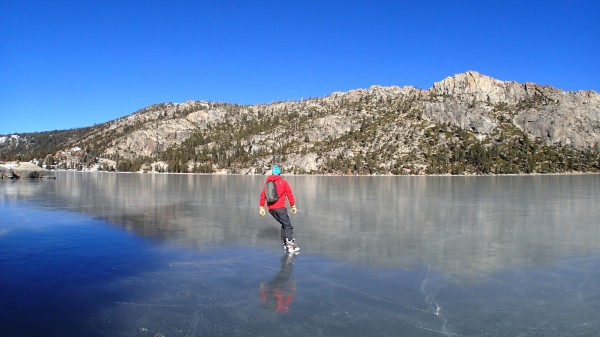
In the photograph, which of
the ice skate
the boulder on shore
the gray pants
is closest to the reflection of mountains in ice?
the ice skate

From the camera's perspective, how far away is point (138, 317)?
273 inches

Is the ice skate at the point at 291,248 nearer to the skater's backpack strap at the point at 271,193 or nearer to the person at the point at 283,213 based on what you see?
the person at the point at 283,213

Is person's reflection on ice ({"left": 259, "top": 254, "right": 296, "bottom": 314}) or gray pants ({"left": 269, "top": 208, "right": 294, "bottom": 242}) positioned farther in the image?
gray pants ({"left": 269, "top": 208, "right": 294, "bottom": 242})

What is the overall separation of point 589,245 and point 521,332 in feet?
28.8

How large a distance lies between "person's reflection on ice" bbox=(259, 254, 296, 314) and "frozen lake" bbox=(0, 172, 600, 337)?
4 centimetres

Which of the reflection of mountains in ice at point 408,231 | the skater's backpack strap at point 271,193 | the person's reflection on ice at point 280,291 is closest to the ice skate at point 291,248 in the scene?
the reflection of mountains in ice at point 408,231

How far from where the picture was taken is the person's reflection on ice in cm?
745

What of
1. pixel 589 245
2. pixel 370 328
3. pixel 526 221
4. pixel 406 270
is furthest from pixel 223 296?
pixel 526 221

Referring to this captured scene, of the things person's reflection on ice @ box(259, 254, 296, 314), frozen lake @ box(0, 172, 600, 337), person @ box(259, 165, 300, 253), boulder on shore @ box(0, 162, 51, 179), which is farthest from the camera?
boulder on shore @ box(0, 162, 51, 179)

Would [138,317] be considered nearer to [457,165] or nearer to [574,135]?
[457,165]

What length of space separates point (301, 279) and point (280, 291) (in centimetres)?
99

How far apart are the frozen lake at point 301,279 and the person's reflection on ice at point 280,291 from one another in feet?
0.13

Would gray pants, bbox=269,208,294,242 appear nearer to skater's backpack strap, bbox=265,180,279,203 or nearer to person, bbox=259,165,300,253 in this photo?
person, bbox=259,165,300,253

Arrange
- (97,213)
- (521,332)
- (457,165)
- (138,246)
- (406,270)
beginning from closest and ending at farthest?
(521,332), (406,270), (138,246), (97,213), (457,165)
